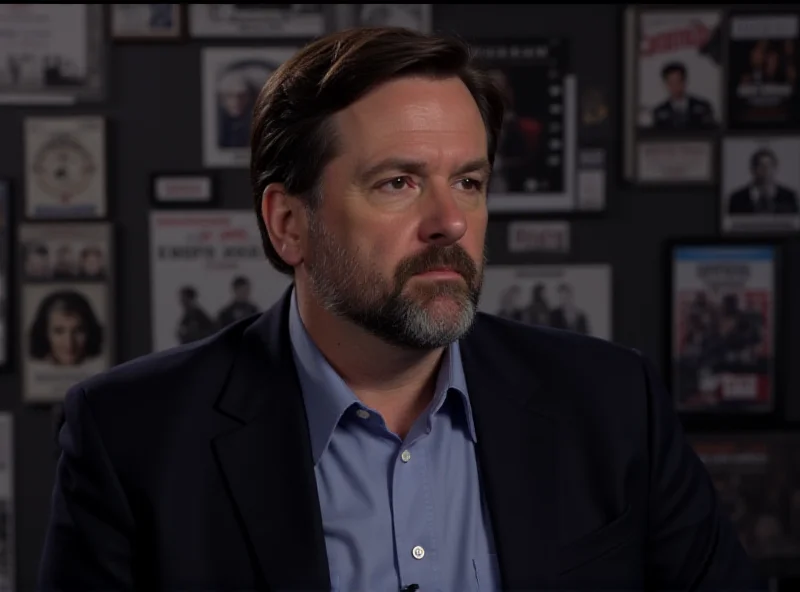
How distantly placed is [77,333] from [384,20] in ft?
3.31

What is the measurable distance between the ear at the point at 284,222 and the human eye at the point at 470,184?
0.22m

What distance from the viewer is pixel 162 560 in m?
1.27

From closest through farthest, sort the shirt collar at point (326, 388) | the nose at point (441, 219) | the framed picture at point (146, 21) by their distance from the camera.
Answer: the nose at point (441, 219) → the shirt collar at point (326, 388) → the framed picture at point (146, 21)

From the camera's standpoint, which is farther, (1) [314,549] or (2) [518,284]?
(2) [518,284]

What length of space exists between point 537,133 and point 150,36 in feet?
3.00

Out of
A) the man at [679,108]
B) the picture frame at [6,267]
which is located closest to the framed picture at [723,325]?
the man at [679,108]

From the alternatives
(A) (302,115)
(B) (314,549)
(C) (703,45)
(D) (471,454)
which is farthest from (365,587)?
(C) (703,45)

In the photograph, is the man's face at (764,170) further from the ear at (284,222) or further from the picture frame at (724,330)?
the ear at (284,222)

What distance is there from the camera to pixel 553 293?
248 cm

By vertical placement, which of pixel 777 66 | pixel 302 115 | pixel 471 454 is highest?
pixel 777 66

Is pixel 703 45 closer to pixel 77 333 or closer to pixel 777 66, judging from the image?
pixel 777 66

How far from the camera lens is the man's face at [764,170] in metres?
2.51

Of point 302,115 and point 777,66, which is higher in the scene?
point 777,66

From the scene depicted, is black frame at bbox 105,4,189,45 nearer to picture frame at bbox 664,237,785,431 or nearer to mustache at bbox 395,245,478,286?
picture frame at bbox 664,237,785,431
